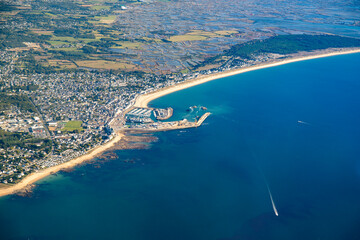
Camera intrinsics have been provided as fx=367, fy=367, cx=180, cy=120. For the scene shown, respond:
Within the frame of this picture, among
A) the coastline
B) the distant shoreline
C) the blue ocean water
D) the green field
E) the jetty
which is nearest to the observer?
the blue ocean water

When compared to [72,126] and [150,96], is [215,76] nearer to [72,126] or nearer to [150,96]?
[150,96]

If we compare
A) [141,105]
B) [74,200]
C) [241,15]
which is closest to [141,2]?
[241,15]

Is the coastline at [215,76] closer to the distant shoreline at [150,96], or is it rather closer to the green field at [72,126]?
the distant shoreline at [150,96]

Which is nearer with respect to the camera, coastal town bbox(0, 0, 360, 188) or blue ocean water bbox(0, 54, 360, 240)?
blue ocean water bbox(0, 54, 360, 240)

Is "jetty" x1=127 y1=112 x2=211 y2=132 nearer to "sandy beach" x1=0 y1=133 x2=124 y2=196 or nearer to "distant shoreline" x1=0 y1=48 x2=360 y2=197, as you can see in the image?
"distant shoreline" x1=0 y1=48 x2=360 y2=197

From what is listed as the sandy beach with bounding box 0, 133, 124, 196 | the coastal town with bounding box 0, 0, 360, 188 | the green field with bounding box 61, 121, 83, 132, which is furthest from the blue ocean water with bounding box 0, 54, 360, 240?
the green field with bounding box 61, 121, 83, 132

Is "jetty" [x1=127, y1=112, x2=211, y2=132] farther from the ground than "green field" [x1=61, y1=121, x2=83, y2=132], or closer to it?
farther from the ground
